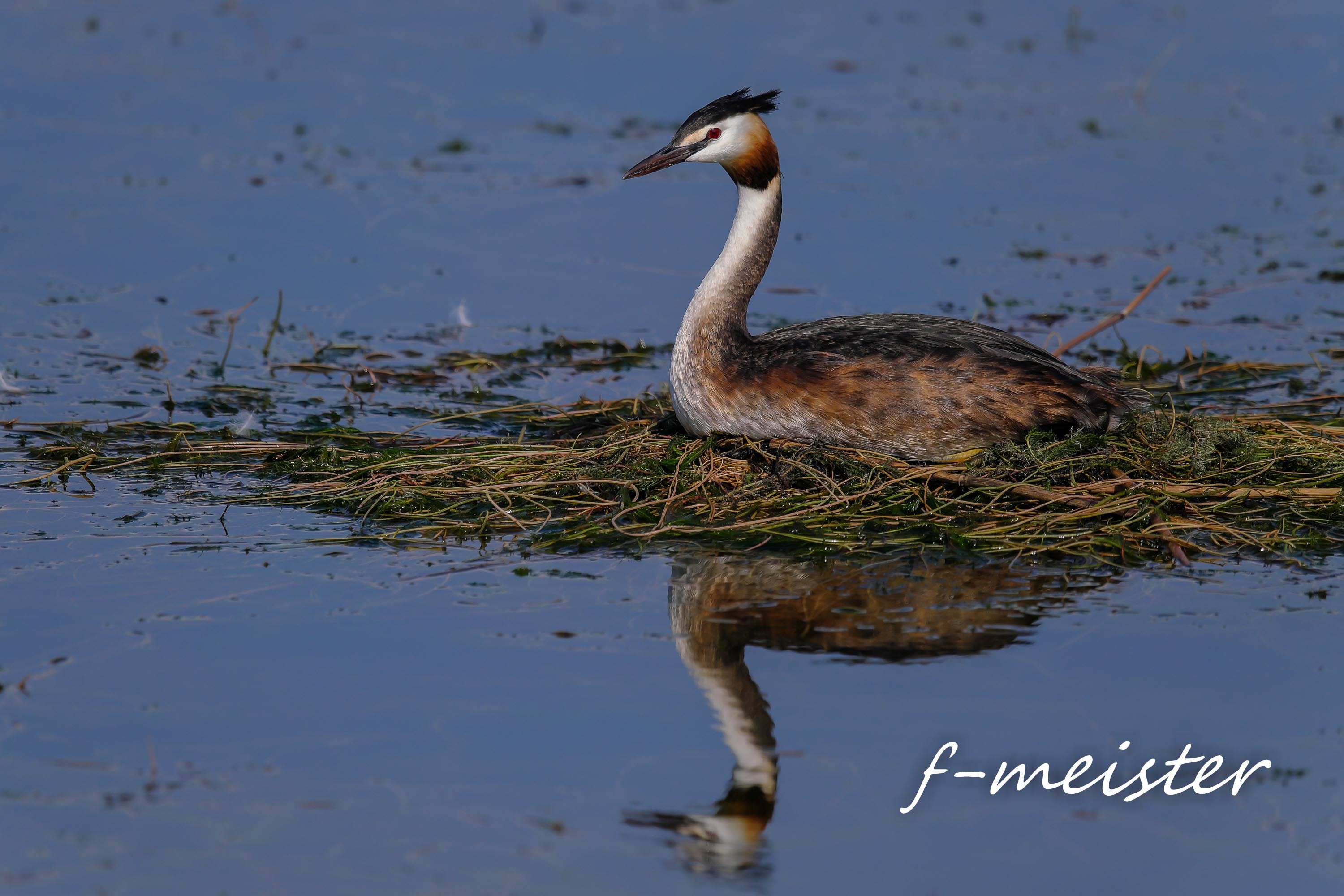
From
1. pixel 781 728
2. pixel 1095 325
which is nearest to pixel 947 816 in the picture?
pixel 781 728

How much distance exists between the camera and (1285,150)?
14.8 metres

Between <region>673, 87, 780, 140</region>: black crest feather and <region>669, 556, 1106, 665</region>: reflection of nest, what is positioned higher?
<region>673, 87, 780, 140</region>: black crest feather

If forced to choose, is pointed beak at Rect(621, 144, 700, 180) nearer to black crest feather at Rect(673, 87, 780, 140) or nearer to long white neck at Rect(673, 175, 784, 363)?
black crest feather at Rect(673, 87, 780, 140)

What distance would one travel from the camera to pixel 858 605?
640 centimetres

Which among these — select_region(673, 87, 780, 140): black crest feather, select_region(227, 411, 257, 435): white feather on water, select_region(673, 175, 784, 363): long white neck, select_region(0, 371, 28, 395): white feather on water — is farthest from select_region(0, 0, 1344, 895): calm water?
select_region(673, 87, 780, 140): black crest feather

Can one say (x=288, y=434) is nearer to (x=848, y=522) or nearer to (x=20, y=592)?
(x=20, y=592)

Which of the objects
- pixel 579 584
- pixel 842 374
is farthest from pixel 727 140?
pixel 579 584

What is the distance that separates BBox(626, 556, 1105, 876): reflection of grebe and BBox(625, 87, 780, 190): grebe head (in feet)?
7.13

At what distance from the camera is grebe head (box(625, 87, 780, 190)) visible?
8.05m

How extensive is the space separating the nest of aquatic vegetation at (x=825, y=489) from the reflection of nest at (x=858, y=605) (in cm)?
20

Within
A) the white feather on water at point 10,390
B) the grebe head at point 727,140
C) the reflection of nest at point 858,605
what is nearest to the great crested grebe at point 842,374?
the grebe head at point 727,140

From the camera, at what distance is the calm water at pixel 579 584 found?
4.81m

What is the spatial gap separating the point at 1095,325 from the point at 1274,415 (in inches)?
84.0

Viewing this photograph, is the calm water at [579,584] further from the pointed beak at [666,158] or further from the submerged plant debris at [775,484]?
the pointed beak at [666,158]
